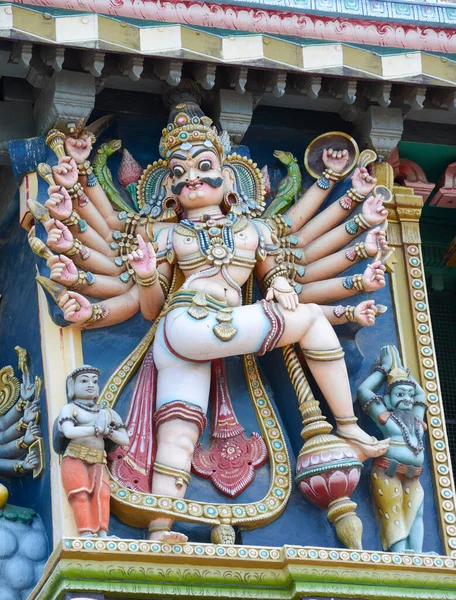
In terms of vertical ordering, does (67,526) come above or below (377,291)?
below

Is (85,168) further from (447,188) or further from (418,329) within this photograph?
(447,188)

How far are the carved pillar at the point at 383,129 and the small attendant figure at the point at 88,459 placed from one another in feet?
8.91

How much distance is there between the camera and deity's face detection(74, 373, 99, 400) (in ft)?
31.9

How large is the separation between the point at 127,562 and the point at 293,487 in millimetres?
1287

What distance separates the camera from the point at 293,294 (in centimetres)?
1021

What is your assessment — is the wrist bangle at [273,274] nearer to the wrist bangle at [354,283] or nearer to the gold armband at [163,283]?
the wrist bangle at [354,283]

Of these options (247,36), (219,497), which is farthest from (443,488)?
(247,36)

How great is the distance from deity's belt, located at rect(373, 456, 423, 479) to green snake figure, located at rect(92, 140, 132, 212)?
2.21m

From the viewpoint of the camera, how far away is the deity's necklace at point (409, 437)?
1017cm

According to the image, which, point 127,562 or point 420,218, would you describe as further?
point 420,218

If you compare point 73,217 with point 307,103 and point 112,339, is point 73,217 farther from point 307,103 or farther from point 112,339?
point 307,103

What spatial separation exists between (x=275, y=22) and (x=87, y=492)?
3.49 meters

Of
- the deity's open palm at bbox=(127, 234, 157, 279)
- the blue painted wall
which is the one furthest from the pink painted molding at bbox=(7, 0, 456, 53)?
the deity's open palm at bbox=(127, 234, 157, 279)

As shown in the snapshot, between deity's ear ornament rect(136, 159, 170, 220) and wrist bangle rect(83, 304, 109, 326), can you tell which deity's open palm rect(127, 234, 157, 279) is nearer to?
wrist bangle rect(83, 304, 109, 326)
